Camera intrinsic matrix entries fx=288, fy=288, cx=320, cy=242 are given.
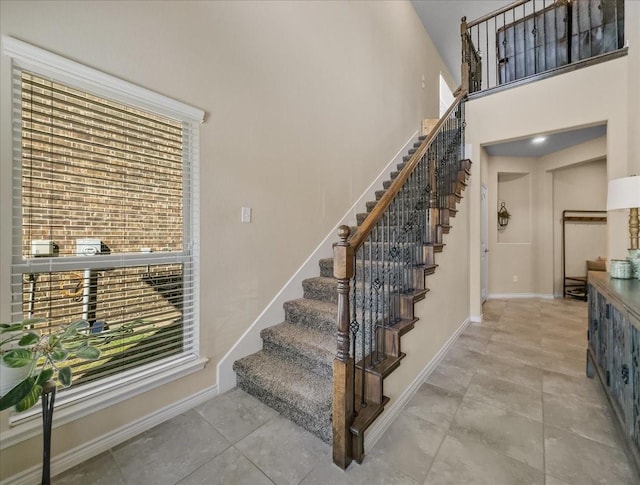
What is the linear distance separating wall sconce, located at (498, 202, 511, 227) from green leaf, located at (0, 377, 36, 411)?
654 cm

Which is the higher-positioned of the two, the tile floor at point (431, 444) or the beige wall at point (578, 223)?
the beige wall at point (578, 223)

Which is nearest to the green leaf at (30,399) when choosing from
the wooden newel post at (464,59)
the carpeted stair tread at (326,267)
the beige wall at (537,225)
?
the carpeted stair tread at (326,267)

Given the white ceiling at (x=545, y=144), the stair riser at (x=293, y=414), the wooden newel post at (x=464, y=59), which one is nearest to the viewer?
the stair riser at (x=293, y=414)

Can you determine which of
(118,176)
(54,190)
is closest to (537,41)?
(118,176)

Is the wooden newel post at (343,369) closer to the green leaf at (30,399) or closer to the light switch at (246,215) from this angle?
the light switch at (246,215)

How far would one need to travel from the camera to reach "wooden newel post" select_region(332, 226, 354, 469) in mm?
1477

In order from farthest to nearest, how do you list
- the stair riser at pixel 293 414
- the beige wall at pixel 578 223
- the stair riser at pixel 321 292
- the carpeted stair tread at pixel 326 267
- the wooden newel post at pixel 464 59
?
the beige wall at pixel 578 223
the wooden newel post at pixel 464 59
the carpeted stair tread at pixel 326 267
the stair riser at pixel 321 292
the stair riser at pixel 293 414

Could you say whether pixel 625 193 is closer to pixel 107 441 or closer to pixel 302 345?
pixel 302 345

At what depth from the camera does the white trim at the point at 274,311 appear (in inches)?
85.4

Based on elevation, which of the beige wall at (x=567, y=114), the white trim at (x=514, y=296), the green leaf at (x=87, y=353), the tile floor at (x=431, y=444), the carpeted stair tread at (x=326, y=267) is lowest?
the tile floor at (x=431, y=444)

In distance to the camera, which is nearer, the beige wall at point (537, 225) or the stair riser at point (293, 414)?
the stair riser at point (293, 414)

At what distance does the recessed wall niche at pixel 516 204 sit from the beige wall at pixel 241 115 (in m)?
3.56

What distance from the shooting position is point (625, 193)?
2.26 m

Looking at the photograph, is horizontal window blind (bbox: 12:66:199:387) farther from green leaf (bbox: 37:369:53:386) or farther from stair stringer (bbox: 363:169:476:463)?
stair stringer (bbox: 363:169:476:463)
